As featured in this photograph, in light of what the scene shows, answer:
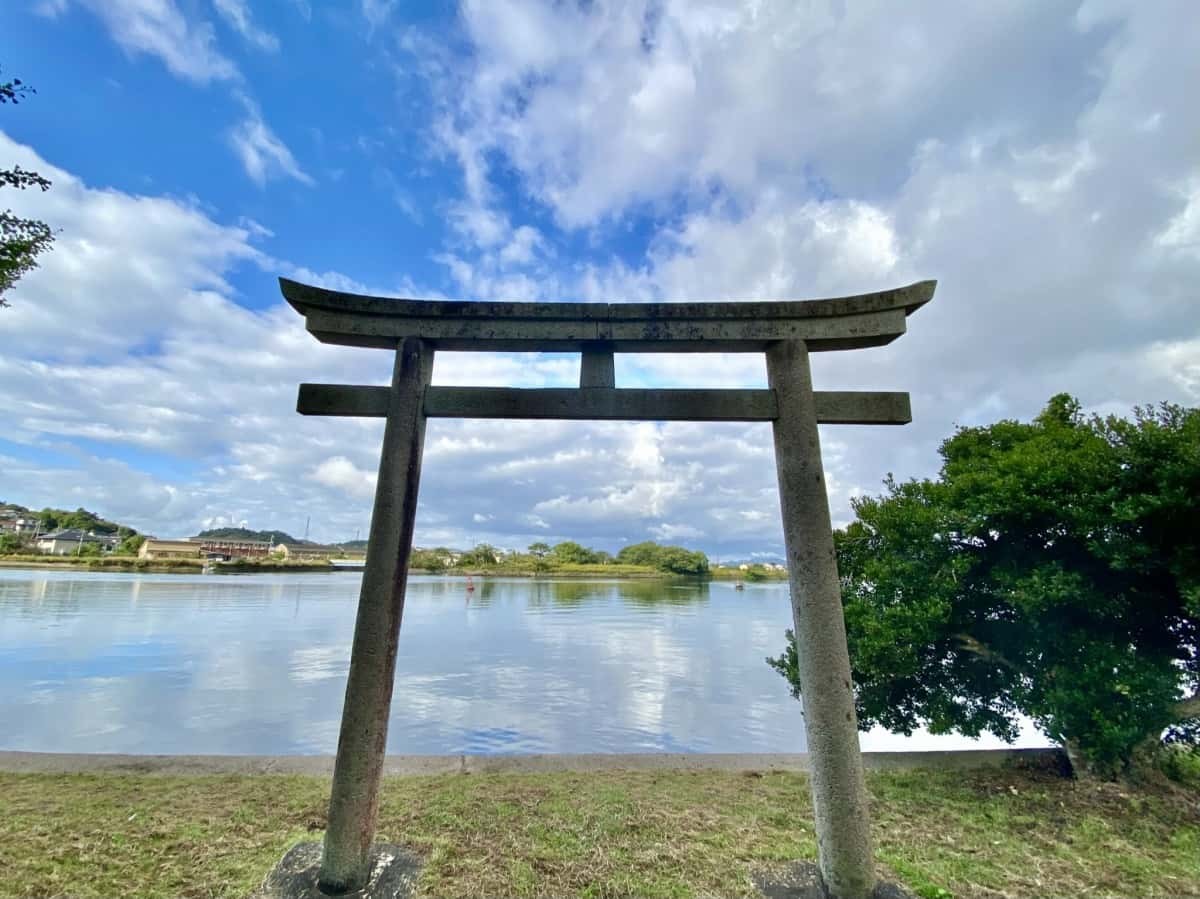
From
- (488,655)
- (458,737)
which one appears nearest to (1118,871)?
(458,737)

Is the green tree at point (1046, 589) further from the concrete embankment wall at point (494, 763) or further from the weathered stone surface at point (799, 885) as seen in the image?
the weathered stone surface at point (799, 885)

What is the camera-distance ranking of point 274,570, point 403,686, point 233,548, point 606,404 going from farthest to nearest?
point 233,548
point 274,570
point 403,686
point 606,404

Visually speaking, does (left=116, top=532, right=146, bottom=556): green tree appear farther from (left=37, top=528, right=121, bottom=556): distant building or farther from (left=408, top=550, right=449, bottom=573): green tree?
(left=408, top=550, right=449, bottom=573): green tree

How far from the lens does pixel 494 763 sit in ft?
12.2

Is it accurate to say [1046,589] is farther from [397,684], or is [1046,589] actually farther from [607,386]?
[397,684]

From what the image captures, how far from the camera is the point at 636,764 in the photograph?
3.75 meters

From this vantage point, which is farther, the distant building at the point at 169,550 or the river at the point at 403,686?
the distant building at the point at 169,550

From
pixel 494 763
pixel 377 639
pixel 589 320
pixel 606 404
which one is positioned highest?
pixel 589 320

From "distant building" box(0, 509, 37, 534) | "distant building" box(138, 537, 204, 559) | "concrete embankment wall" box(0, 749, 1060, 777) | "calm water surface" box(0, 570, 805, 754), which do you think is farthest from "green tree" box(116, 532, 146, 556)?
"concrete embankment wall" box(0, 749, 1060, 777)

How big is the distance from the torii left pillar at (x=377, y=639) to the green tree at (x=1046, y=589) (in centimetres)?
286

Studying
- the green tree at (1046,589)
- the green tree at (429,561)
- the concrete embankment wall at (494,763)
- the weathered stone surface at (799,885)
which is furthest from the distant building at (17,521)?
the green tree at (1046,589)

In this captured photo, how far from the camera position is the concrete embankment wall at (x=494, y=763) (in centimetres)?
345

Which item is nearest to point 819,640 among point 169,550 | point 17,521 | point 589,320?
point 589,320

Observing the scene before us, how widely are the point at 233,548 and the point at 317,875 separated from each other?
62141 millimetres
